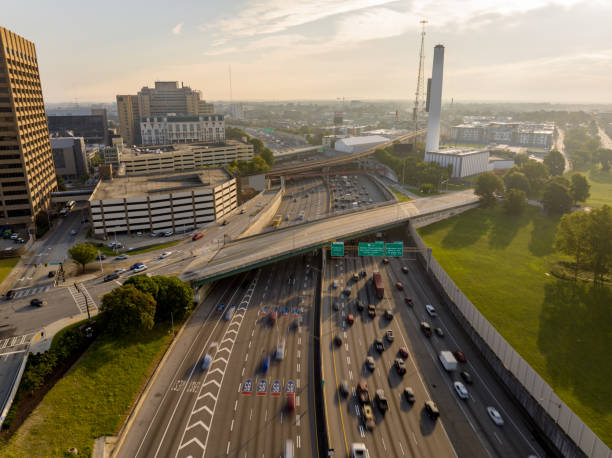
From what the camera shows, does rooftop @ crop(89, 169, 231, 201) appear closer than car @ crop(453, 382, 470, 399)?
No

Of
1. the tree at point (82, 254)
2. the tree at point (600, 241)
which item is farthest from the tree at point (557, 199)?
the tree at point (82, 254)

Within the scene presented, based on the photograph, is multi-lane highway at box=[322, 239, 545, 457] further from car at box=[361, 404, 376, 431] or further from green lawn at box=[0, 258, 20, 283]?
green lawn at box=[0, 258, 20, 283]

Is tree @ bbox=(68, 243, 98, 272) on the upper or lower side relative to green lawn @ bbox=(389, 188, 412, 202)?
upper

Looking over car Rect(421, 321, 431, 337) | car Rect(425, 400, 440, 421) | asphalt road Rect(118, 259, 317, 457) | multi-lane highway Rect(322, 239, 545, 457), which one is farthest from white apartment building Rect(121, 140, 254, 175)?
car Rect(425, 400, 440, 421)

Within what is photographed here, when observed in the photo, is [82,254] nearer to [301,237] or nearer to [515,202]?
[301,237]

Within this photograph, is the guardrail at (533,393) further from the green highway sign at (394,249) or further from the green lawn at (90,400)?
the green lawn at (90,400)

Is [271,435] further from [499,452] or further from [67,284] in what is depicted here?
[67,284]

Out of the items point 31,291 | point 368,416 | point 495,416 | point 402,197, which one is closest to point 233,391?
point 368,416

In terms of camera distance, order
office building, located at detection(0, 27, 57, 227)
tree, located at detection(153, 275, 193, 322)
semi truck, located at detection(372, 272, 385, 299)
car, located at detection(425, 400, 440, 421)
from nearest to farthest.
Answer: car, located at detection(425, 400, 440, 421)
tree, located at detection(153, 275, 193, 322)
semi truck, located at detection(372, 272, 385, 299)
office building, located at detection(0, 27, 57, 227)
